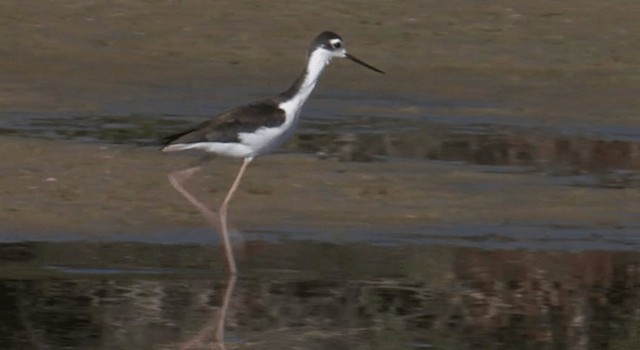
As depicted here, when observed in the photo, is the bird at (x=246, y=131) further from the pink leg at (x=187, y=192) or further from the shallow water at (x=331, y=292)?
the shallow water at (x=331, y=292)

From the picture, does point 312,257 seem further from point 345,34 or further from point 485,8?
point 485,8

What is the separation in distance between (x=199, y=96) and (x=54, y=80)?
136 centimetres

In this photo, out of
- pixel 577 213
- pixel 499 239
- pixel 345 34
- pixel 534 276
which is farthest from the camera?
pixel 345 34

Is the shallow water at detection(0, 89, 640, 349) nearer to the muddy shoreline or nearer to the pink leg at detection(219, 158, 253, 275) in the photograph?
the pink leg at detection(219, 158, 253, 275)

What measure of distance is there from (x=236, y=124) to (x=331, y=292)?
1.90 metres

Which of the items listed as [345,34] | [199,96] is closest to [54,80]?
[199,96]

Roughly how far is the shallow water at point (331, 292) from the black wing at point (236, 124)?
54 cm

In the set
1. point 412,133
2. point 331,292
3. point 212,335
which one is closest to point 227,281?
point 331,292

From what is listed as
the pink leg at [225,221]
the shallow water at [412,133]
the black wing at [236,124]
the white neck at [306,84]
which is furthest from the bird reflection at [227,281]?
the shallow water at [412,133]

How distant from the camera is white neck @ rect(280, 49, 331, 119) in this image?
1038 centimetres

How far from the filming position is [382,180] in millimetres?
11828

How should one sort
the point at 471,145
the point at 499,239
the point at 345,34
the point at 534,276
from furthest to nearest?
the point at 345,34, the point at 471,145, the point at 499,239, the point at 534,276

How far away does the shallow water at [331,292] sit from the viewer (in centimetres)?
778

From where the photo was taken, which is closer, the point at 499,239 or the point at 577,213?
the point at 499,239
